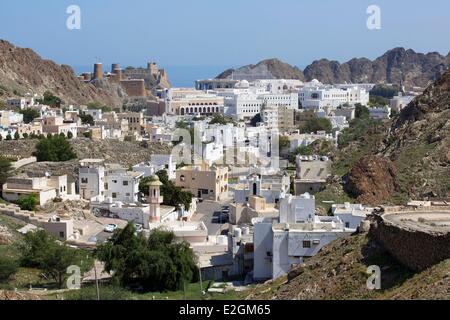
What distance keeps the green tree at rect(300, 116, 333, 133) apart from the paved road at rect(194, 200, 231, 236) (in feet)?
81.9

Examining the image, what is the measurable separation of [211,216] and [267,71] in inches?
3575

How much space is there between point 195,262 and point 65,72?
5536 centimetres

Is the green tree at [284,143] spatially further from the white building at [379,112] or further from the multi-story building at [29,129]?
the white building at [379,112]

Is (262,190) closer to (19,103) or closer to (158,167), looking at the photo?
(158,167)

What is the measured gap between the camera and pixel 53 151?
32.3 meters

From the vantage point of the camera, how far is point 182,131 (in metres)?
43.3

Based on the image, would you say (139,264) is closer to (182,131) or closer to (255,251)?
(255,251)

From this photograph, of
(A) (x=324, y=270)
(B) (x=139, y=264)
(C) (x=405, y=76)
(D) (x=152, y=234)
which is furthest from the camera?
(C) (x=405, y=76)

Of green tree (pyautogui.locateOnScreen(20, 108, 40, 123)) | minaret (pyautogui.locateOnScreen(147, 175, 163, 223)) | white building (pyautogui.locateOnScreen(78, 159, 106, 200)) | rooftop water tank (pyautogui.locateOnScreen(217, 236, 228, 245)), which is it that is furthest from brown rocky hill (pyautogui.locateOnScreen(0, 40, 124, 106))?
rooftop water tank (pyautogui.locateOnScreen(217, 236, 228, 245))

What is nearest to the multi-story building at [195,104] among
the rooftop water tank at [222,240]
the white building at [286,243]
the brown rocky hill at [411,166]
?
the brown rocky hill at [411,166]

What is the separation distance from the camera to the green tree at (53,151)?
32125mm

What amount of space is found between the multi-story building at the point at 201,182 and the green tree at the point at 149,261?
439 inches

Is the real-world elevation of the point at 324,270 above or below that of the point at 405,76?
below
